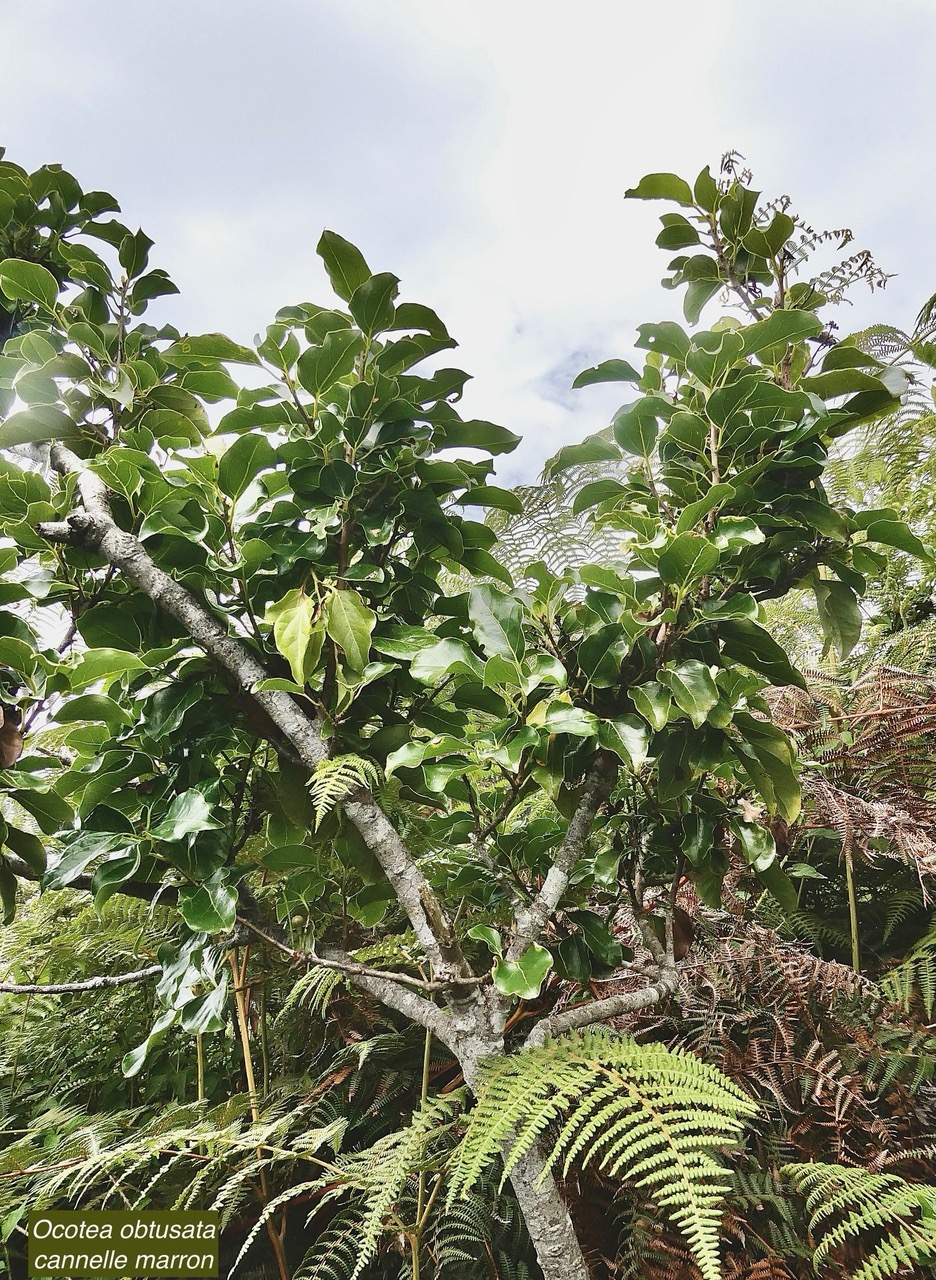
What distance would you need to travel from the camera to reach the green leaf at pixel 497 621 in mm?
645

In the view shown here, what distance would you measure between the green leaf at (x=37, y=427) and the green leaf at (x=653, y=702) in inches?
27.7

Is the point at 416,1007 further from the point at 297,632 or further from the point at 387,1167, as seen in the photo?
the point at 297,632

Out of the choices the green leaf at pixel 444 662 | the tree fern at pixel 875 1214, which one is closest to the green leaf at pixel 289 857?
the green leaf at pixel 444 662

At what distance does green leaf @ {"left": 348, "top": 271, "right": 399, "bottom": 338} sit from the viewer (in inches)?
27.0

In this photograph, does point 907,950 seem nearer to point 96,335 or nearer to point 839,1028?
point 839,1028

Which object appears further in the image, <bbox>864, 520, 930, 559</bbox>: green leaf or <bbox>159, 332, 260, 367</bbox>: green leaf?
<bbox>159, 332, 260, 367</bbox>: green leaf

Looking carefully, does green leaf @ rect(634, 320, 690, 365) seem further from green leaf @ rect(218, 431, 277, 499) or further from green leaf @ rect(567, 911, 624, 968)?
green leaf @ rect(567, 911, 624, 968)

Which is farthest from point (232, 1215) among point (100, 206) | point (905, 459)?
point (905, 459)

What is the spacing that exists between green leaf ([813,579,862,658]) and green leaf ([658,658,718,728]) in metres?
0.21

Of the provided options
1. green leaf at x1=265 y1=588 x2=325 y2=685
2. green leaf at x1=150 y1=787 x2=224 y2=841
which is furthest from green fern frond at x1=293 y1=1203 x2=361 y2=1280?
green leaf at x1=265 y1=588 x2=325 y2=685

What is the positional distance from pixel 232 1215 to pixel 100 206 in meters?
1.39

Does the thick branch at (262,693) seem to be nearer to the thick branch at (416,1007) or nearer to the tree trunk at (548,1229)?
the thick branch at (416,1007)

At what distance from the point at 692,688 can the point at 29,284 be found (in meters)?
0.84

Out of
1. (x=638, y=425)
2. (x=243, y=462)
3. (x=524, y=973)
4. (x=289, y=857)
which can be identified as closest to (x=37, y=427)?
(x=243, y=462)
